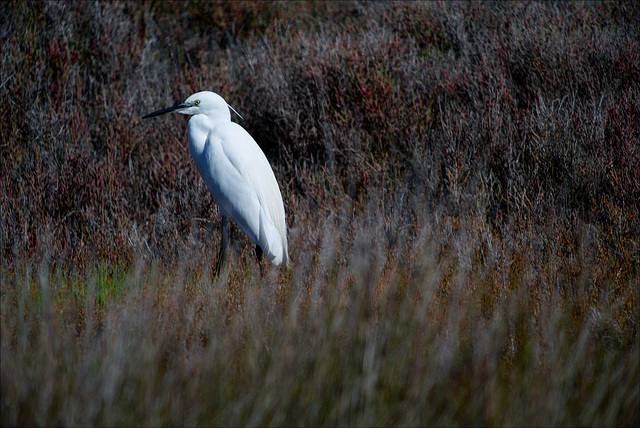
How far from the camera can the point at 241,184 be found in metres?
3.14

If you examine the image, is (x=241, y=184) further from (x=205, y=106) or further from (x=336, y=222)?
(x=336, y=222)

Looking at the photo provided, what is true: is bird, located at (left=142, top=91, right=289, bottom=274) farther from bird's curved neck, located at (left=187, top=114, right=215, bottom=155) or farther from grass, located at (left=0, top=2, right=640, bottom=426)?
grass, located at (left=0, top=2, right=640, bottom=426)

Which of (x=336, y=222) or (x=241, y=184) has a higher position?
(x=241, y=184)

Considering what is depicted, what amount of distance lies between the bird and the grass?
17 centimetres

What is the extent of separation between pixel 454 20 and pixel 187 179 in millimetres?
3188

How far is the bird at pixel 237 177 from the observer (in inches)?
123

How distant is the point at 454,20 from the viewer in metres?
5.27

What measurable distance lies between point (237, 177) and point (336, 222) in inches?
26.6

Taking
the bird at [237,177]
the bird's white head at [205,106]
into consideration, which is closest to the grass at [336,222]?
the bird at [237,177]

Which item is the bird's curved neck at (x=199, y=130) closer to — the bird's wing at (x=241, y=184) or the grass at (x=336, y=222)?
the bird's wing at (x=241, y=184)

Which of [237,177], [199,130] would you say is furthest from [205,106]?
[237,177]

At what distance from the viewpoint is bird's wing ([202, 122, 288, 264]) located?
3.12 metres

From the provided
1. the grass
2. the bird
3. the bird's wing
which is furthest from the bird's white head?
the grass

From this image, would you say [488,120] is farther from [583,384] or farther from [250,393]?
[250,393]
